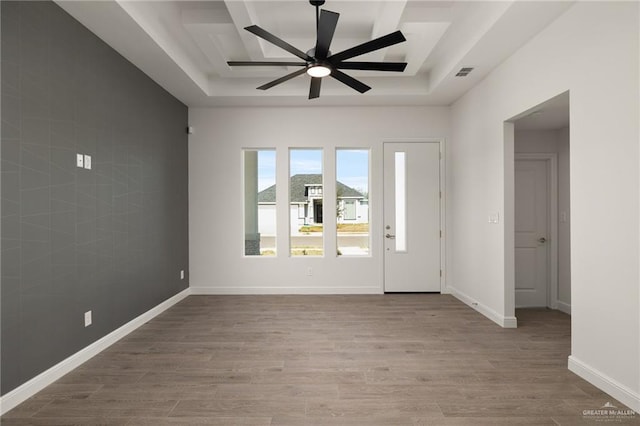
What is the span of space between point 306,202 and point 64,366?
3486 mm

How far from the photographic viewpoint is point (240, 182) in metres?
5.12

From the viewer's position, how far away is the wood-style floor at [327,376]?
2088 millimetres

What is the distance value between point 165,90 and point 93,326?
2975 millimetres

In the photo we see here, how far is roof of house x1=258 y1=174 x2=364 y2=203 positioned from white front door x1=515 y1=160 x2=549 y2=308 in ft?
7.24

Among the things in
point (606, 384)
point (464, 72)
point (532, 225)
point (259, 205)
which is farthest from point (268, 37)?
point (532, 225)

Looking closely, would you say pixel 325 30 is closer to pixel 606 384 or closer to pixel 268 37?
pixel 268 37

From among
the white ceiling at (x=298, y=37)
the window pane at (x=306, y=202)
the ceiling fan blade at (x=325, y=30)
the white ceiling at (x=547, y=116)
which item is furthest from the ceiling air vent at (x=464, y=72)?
the window pane at (x=306, y=202)

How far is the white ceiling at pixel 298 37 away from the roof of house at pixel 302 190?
4.03 feet

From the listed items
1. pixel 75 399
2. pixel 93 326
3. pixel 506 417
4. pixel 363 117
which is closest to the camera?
pixel 506 417

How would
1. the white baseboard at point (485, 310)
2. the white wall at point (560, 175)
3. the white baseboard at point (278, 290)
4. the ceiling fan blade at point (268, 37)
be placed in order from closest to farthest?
1. the ceiling fan blade at point (268, 37)
2. the white baseboard at point (485, 310)
3. the white wall at point (560, 175)
4. the white baseboard at point (278, 290)

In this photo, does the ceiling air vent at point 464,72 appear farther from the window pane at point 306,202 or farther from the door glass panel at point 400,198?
the window pane at point 306,202

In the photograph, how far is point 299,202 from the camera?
524 cm

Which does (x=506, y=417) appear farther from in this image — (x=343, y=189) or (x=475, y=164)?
(x=343, y=189)

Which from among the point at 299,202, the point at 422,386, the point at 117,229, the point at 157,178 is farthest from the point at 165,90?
the point at 422,386
